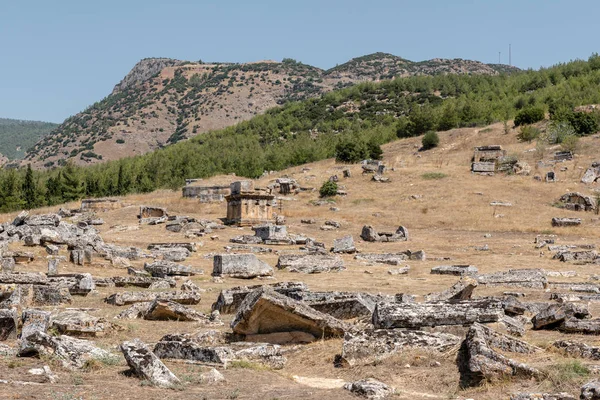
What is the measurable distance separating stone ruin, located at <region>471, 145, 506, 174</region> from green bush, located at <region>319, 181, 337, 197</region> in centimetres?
1096

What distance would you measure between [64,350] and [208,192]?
35.2 m

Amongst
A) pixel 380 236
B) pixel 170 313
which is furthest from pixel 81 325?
pixel 380 236

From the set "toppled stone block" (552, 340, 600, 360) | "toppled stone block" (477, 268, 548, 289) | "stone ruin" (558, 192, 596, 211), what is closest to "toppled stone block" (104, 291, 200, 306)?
"toppled stone block" (552, 340, 600, 360)

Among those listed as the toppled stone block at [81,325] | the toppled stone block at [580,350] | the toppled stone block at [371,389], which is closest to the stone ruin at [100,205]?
the toppled stone block at [81,325]

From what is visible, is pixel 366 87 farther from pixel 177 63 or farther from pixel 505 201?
pixel 177 63

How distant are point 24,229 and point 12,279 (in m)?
11.0

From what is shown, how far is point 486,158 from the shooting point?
48250 millimetres

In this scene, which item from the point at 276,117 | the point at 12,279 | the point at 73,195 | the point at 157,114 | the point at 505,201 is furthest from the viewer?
the point at 157,114

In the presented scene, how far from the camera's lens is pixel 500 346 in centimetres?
717

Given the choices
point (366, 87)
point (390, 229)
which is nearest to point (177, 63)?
point (366, 87)

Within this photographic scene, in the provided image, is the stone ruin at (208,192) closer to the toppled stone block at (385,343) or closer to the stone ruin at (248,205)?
the stone ruin at (248,205)

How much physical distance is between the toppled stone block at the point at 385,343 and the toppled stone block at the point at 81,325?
325cm

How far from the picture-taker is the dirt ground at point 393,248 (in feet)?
19.9

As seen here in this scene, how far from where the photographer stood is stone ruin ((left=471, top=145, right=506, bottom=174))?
46125mm
